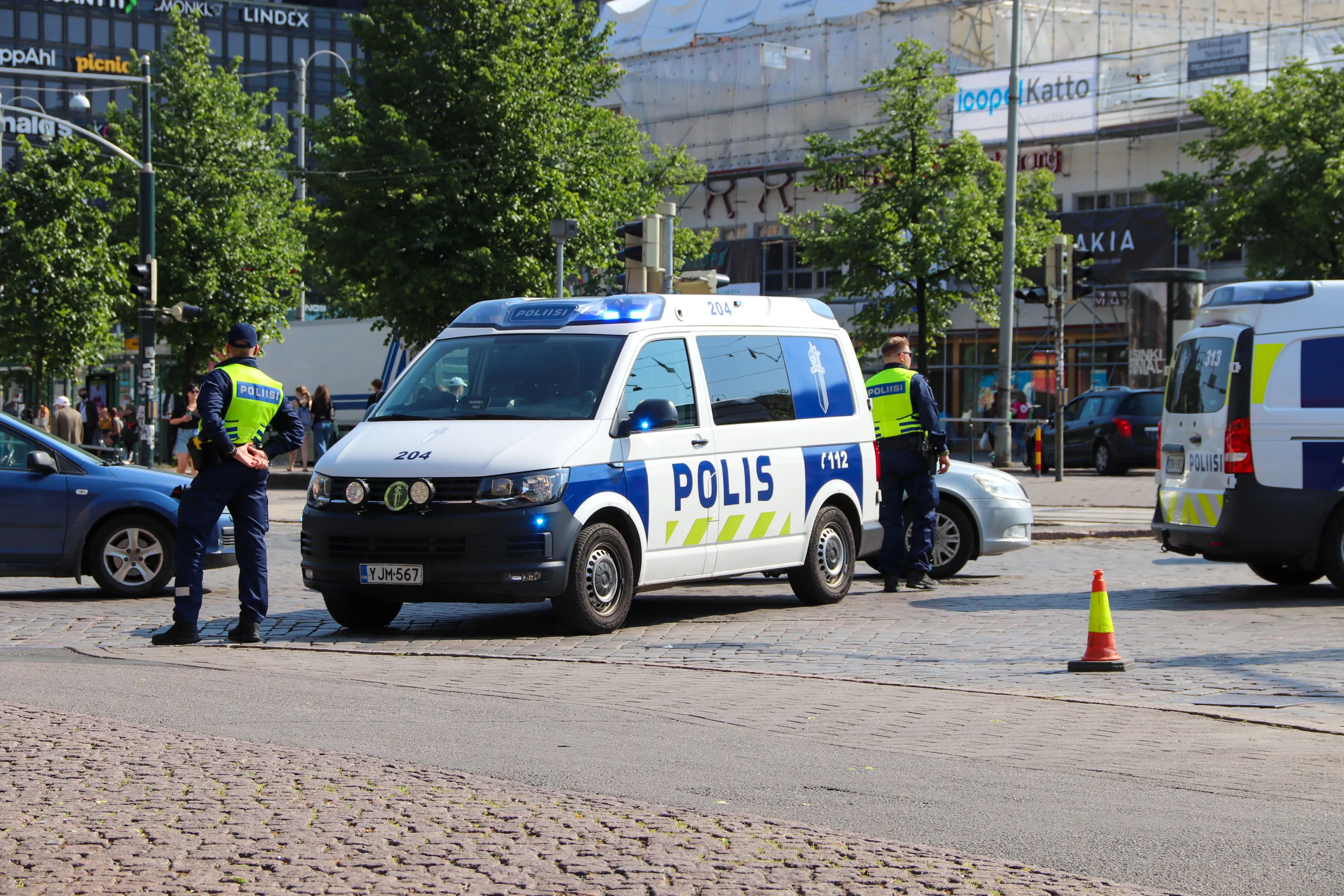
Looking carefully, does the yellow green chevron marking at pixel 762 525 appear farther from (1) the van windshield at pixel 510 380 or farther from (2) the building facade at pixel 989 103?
(2) the building facade at pixel 989 103

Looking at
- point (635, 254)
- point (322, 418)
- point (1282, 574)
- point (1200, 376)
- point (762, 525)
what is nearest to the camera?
point (762, 525)

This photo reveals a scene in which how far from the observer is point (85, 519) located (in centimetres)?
1273

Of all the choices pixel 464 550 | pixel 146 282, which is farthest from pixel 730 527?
pixel 146 282

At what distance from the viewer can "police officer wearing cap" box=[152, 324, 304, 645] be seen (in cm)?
988

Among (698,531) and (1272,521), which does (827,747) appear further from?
(1272,521)

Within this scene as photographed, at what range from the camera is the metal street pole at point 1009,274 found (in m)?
32.6

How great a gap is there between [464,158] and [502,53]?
83.5 inches

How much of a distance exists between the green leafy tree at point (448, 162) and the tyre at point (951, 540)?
19.2 m

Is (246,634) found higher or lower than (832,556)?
lower

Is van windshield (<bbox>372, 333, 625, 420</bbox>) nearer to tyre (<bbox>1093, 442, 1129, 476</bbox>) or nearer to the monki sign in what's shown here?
tyre (<bbox>1093, 442, 1129, 476</bbox>)

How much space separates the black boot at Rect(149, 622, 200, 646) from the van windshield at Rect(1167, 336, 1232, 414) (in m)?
7.33

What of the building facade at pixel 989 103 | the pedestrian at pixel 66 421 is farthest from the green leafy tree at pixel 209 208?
the pedestrian at pixel 66 421

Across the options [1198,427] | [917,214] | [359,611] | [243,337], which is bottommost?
[359,611]

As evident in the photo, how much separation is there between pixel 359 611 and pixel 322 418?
22.7 meters
